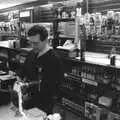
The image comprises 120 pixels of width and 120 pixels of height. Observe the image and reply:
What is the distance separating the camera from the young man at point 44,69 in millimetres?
2152

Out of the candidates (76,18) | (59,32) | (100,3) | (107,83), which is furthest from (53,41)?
(107,83)

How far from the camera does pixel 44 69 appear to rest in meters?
2.16

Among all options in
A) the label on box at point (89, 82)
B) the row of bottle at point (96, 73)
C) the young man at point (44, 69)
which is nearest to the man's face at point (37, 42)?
the young man at point (44, 69)

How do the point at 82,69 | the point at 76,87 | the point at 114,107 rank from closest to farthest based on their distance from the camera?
1. the point at 114,107
2. the point at 82,69
3. the point at 76,87

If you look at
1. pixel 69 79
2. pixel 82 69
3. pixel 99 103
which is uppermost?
pixel 82 69

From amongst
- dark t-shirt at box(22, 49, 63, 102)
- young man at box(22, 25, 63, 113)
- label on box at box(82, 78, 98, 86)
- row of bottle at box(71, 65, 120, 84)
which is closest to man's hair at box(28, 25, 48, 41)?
young man at box(22, 25, 63, 113)

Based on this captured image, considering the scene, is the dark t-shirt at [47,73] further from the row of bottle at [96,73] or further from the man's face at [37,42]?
the row of bottle at [96,73]

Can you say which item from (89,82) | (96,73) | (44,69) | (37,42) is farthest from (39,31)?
(89,82)

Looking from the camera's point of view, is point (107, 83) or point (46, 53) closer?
point (46, 53)

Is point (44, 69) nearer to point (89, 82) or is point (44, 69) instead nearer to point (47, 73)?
point (47, 73)

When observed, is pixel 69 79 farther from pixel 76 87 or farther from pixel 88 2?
pixel 88 2

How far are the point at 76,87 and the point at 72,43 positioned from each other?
748mm

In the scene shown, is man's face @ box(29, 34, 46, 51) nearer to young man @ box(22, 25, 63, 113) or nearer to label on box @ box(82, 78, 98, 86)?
young man @ box(22, 25, 63, 113)

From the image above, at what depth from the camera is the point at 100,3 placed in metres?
3.43
